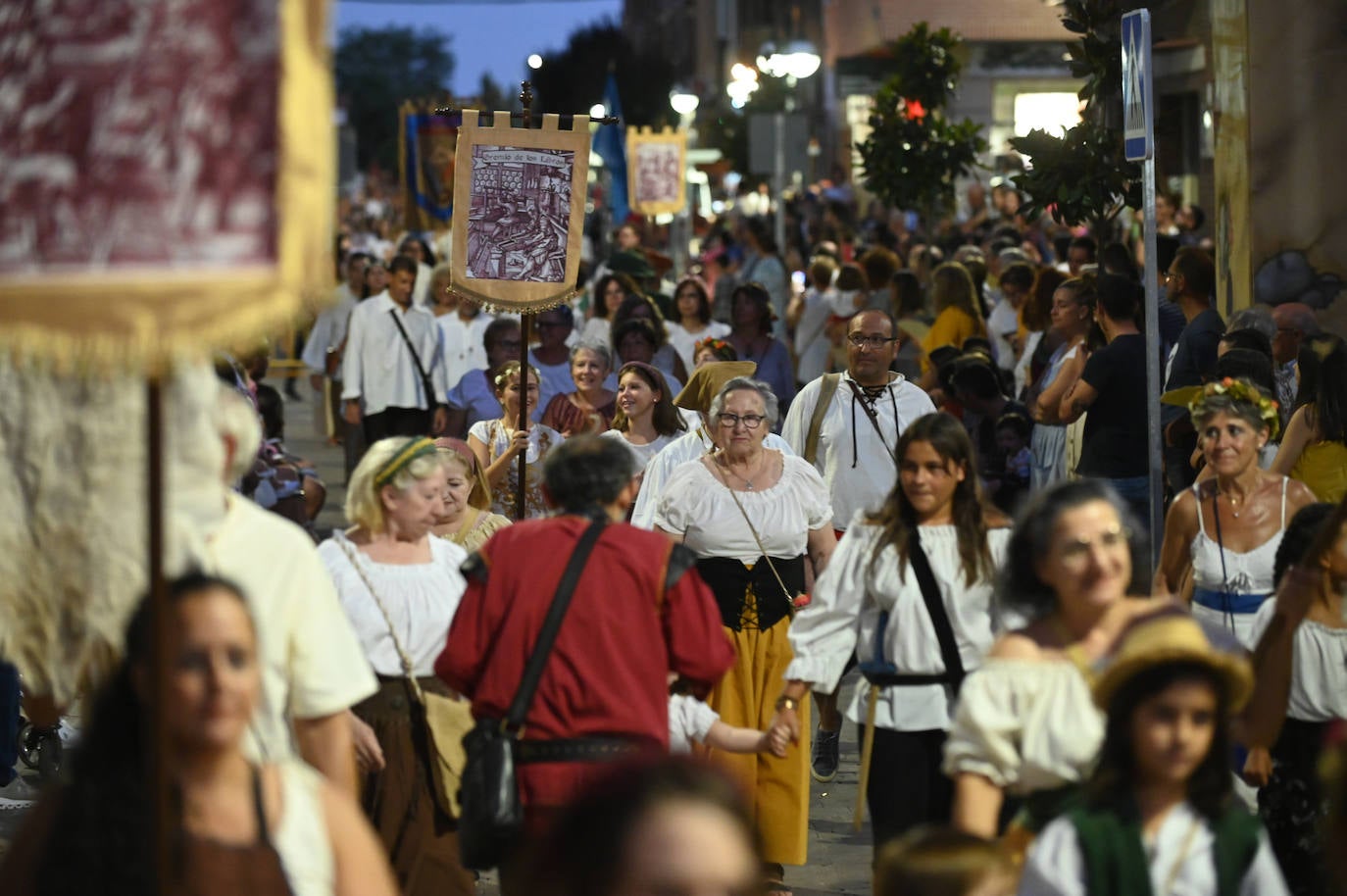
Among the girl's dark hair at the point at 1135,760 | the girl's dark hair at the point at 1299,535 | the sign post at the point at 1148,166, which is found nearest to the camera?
the girl's dark hair at the point at 1135,760

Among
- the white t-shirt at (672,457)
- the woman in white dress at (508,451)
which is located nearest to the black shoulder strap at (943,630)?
the white t-shirt at (672,457)

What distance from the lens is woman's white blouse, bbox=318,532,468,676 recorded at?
664cm

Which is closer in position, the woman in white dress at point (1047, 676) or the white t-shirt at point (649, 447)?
the woman in white dress at point (1047, 676)

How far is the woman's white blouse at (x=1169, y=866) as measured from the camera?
4.33 metres

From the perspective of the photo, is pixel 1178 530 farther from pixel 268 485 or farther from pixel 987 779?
pixel 268 485

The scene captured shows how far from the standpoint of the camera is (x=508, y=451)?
32.4ft

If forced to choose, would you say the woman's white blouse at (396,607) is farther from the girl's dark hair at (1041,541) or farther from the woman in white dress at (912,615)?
the girl's dark hair at (1041,541)

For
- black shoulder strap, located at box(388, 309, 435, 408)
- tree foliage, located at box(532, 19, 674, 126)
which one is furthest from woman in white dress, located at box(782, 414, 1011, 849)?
tree foliage, located at box(532, 19, 674, 126)

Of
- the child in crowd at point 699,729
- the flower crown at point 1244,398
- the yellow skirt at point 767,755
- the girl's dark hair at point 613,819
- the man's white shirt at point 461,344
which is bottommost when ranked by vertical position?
the yellow skirt at point 767,755

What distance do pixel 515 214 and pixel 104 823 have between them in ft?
22.3

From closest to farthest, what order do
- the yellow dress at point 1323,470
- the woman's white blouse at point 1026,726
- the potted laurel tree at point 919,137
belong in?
1. the woman's white blouse at point 1026,726
2. the yellow dress at point 1323,470
3. the potted laurel tree at point 919,137

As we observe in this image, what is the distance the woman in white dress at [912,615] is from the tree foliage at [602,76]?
211 feet

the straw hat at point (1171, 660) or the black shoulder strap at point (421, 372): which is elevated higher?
the black shoulder strap at point (421, 372)

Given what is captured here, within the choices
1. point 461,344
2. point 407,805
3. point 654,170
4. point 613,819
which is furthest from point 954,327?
point 654,170
